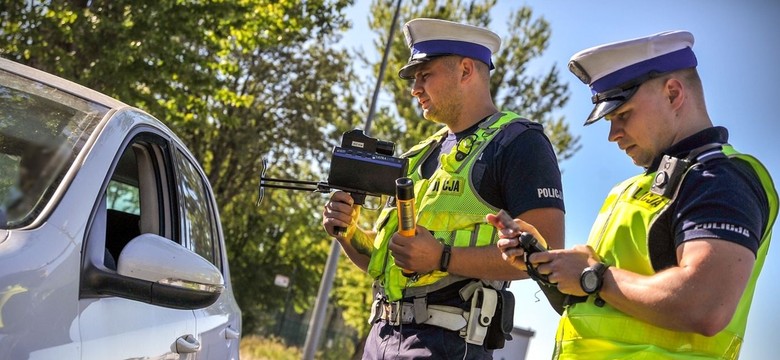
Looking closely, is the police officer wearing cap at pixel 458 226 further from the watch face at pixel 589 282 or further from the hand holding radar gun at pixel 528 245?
the watch face at pixel 589 282

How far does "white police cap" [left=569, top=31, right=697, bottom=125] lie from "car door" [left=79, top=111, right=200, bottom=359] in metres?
1.41

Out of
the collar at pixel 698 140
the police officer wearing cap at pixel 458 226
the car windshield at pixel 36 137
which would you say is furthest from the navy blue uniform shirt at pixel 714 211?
the car windshield at pixel 36 137

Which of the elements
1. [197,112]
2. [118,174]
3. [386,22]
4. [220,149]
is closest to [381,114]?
[386,22]

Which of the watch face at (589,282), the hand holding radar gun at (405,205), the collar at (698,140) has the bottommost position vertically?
the watch face at (589,282)

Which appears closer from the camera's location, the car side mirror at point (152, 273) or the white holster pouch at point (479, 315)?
the car side mirror at point (152, 273)

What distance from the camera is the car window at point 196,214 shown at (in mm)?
4348

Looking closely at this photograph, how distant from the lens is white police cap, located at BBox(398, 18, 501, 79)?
455cm

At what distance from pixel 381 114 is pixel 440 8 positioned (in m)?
3.36

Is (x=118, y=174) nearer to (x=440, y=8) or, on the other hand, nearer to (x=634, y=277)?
(x=634, y=277)

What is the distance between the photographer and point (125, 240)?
14.6 ft

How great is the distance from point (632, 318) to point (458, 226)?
137 cm

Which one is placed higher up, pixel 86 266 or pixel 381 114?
pixel 381 114

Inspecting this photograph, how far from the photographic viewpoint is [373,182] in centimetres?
409

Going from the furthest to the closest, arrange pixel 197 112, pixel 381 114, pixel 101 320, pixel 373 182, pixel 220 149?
pixel 220 149, pixel 381 114, pixel 197 112, pixel 373 182, pixel 101 320
